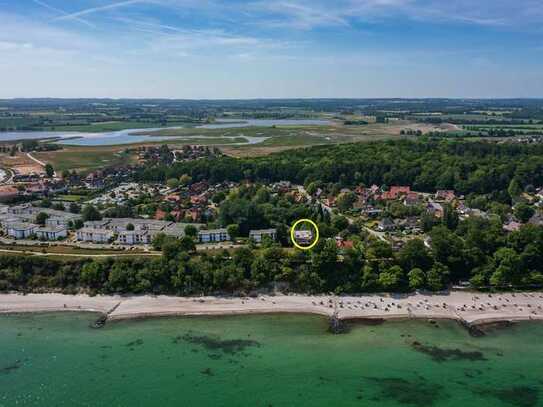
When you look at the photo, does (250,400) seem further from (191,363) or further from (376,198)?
(376,198)

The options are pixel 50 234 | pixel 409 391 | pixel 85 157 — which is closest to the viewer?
pixel 409 391

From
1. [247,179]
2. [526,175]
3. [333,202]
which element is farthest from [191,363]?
[526,175]

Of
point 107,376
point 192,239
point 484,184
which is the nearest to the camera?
point 107,376

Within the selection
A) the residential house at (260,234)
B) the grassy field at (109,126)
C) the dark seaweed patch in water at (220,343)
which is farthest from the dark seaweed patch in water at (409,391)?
the grassy field at (109,126)

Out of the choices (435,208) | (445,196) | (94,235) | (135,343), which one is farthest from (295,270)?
(445,196)

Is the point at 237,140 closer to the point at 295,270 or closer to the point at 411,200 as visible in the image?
the point at 411,200

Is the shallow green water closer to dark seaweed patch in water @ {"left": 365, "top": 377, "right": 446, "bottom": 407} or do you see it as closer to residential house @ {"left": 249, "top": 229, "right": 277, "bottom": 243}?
dark seaweed patch in water @ {"left": 365, "top": 377, "right": 446, "bottom": 407}

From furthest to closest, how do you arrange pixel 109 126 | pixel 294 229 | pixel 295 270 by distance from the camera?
pixel 109 126 → pixel 294 229 → pixel 295 270
